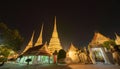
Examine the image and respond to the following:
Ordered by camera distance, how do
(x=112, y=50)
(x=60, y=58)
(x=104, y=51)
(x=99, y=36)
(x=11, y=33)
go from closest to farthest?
(x=112, y=50) < (x=104, y=51) < (x=11, y=33) < (x=60, y=58) < (x=99, y=36)

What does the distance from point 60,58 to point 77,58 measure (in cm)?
361

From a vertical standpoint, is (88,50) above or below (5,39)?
below

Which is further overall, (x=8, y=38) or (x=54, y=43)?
(x=54, y=43)

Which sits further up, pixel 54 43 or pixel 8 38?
pixel 54 43

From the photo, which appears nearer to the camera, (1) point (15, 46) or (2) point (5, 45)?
(2) point (5, 45)

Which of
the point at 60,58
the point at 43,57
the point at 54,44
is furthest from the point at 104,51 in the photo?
the point at 54,44

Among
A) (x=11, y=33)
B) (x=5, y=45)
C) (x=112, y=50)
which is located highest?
(x=11, y=33)

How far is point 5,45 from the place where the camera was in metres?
22.1

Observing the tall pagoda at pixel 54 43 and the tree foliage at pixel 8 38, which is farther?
the tall pagoda at pixel 54 43

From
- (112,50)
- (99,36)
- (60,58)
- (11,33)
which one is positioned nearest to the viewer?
(112,50)

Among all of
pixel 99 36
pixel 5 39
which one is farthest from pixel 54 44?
pixel 5 39

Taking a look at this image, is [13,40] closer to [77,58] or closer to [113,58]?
[77,58]

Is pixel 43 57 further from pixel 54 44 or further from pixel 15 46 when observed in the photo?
pixel 54 44

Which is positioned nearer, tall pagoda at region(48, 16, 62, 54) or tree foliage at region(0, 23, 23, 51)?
tree foliage at region(0, 23, 23, 51)
